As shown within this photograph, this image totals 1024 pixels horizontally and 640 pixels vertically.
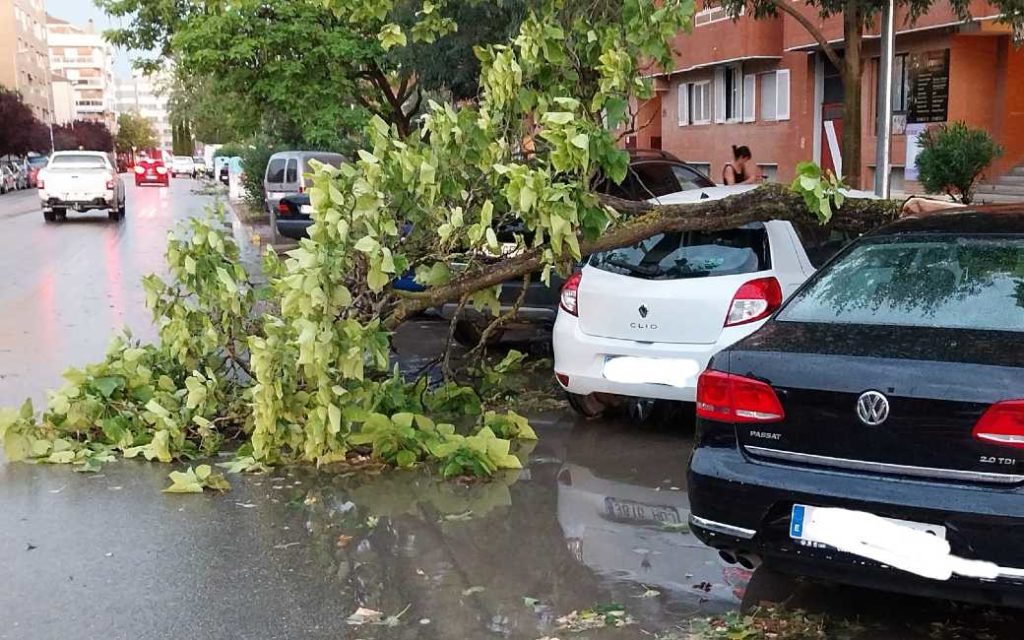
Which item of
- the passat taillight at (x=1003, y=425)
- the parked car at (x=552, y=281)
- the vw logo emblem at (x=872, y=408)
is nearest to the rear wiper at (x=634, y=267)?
the parked car at (x=552, y=281)

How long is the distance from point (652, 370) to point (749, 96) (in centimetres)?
2562

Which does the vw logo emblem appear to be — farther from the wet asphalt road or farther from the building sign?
the building sign

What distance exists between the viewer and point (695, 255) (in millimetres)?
6949

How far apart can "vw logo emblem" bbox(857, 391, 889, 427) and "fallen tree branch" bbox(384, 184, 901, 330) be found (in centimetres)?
295

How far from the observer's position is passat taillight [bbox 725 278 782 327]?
21.6ft

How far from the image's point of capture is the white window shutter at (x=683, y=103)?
35094 mm

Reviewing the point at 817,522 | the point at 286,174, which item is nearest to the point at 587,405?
the point at 817,522

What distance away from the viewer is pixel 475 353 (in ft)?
26.5

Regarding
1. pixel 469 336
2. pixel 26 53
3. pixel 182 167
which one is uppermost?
pixel 26 53

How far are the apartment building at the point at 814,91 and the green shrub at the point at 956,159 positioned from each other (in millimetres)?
1853

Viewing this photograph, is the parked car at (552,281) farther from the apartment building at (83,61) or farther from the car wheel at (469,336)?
the apartment building at (83,61)

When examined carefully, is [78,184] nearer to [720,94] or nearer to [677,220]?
[720,94]

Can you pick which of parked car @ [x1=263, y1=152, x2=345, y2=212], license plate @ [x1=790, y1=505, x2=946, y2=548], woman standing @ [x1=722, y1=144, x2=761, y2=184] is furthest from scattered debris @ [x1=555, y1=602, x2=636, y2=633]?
parked car @ [x1=263, y1=152, x2=345, y2=212]

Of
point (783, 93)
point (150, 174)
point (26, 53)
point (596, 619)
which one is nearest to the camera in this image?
point (596, 619)
